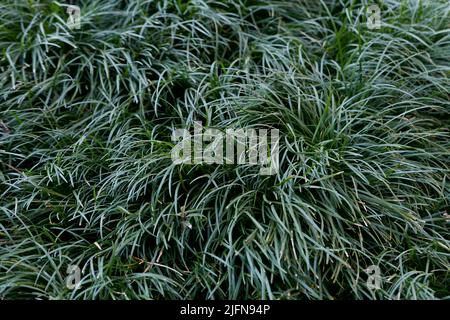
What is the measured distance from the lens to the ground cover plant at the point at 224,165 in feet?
10.9

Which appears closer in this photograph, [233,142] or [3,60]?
[233,142]

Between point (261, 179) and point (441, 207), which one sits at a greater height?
point (261, 179)

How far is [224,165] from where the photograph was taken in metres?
3.55

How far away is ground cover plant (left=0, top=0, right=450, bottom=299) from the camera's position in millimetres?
3309

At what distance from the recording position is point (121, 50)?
4270 millimetres

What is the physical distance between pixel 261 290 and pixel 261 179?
606 millimetres

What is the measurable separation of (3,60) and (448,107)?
283cm
